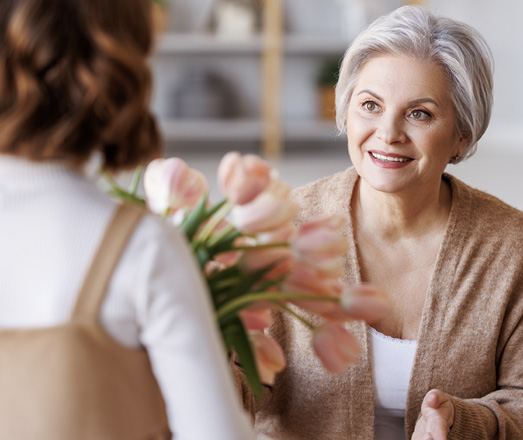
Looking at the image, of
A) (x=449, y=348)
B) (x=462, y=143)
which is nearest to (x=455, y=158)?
(x=462, y=143)

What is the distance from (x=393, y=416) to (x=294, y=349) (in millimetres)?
199

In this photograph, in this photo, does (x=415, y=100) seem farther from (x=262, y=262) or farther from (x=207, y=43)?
(x=207, y=43)

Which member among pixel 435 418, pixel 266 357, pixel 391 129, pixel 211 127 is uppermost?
pixel 391 129

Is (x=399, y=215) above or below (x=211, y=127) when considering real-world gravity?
above

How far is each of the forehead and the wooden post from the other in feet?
15.8

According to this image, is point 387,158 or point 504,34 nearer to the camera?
point 387,158

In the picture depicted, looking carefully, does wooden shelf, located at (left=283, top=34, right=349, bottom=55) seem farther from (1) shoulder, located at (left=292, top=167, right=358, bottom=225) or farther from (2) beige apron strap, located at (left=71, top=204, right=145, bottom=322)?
(2) beige apron strap, located at (left=71, top=204, right=145, bottom=322)

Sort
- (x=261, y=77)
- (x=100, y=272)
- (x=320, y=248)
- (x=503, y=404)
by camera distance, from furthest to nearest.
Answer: (x=261, y=77) < (x=503, y=404) < (x=320, y=248) < (x=100, y=272)

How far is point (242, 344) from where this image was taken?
0.71 meters

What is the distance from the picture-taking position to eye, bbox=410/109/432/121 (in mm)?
1322

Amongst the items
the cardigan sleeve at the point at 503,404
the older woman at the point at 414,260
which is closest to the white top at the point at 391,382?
the older woman at the point at 414,260

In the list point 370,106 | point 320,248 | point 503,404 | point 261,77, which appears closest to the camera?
point 320,248

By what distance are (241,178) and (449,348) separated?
0.72 m

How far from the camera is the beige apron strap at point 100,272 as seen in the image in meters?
0.58
